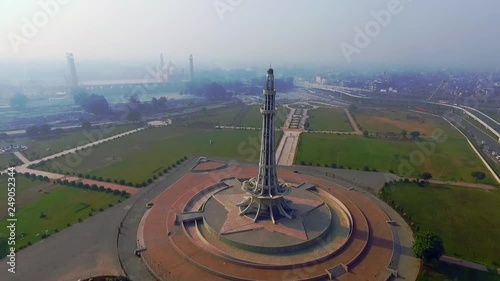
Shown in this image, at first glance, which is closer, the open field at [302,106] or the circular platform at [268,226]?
the circular platform at [268,226]

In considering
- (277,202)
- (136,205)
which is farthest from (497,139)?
(136,205)

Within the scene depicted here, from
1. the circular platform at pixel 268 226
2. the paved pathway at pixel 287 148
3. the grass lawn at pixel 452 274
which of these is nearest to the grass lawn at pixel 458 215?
the grass lawn at pixel 452 274

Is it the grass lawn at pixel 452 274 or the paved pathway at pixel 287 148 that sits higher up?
the paved pathway at pixel 287 148

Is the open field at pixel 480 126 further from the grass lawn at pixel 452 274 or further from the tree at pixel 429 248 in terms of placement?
the tree at pixel 429 248

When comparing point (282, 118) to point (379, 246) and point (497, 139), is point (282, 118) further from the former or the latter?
point (379, 246)
